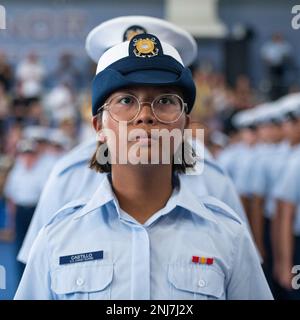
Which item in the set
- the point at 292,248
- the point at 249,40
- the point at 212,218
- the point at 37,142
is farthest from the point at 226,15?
the point at 212,218

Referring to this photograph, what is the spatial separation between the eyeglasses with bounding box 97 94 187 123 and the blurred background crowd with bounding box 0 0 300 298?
69 centimetres

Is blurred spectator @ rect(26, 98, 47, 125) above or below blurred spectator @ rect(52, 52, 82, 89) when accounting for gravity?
below

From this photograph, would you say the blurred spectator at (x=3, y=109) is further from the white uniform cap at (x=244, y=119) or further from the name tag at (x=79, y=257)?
the name tag at (x=79, y=257)

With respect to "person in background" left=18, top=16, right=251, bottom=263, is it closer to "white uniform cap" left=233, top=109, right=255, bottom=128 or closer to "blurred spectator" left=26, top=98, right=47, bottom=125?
"blurred spectator" left=26, top=98, right=47, bottom=125

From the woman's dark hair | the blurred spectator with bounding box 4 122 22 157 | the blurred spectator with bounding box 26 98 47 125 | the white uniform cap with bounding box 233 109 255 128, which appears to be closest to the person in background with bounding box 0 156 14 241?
the blurred spectator with bounding box 4 122 22 157

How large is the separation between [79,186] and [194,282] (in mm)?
804

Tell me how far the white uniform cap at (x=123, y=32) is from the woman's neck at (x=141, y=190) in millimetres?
632

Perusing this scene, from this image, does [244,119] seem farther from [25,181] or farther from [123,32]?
[123,32]

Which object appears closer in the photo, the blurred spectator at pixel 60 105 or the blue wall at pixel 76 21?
the blue wall at pixel 76 21

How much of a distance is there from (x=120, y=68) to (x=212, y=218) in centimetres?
35

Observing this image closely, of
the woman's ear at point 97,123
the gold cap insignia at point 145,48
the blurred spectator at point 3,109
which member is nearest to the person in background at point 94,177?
the woman's ear at point 97,123

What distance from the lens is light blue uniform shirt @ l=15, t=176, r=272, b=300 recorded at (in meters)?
1.58

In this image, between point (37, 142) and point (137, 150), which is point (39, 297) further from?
point (37, 142)

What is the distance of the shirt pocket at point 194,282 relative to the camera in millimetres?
1582
